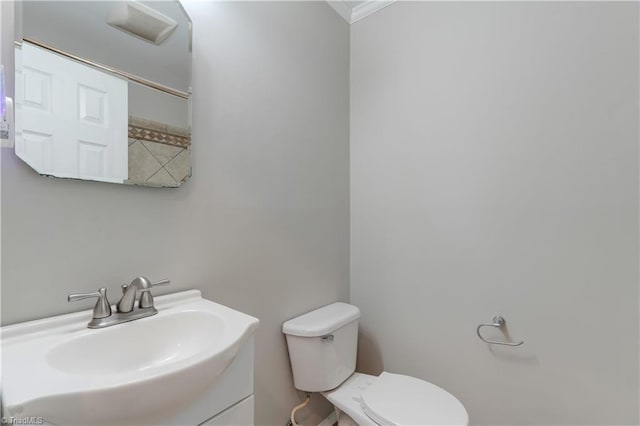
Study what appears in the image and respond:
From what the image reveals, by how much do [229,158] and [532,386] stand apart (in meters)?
1.61

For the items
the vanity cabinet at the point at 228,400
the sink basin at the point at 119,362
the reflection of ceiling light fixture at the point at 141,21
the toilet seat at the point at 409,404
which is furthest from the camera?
the toilet seat at the point at 409,404

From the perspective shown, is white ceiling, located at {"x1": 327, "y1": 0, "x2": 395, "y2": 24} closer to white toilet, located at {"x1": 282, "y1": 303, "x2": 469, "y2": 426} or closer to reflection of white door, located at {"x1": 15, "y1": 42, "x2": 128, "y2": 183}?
reflection of white door, located at {"x1": 15, "y1": 42, "x2": 128, "y2": 183}

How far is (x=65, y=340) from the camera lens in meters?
0.69

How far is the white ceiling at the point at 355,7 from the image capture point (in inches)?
67.6

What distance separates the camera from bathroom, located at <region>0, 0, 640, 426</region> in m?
0.93

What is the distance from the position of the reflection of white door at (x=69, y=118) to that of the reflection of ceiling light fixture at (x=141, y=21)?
18cm

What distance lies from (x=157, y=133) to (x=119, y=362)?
0.69 metres

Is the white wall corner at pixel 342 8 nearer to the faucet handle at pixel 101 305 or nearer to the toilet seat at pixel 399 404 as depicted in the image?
the faucet handle at pixel 101 305

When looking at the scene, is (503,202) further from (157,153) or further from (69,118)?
(69,118)

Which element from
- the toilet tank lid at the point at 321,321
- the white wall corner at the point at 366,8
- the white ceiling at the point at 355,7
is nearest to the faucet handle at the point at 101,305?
the toilet tank lid at the point at 321,321

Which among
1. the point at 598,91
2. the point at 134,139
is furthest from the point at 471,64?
the point at 134,139

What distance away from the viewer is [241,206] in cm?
122

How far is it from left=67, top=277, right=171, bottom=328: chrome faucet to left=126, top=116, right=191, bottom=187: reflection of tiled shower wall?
32 centimetres

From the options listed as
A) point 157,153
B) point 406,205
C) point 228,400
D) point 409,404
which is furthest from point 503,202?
point 157,153
